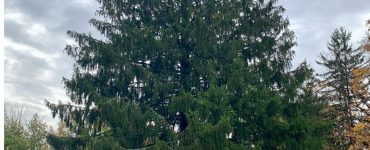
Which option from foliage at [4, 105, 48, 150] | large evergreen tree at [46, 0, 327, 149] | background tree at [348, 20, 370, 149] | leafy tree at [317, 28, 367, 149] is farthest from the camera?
foliage at [4, 105, 48, 150]

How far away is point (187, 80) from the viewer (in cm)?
1238

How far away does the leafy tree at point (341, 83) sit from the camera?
66.7 ft

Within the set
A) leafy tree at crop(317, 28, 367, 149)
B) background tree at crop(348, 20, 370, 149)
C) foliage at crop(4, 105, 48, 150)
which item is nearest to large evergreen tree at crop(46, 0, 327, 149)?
Result: background tree at crop(348, 20, 370, 149)

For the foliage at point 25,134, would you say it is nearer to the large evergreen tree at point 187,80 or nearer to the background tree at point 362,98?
the large evergreen tree at point 187,80

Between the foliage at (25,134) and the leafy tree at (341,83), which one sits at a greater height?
the leafy tree at (341,83)

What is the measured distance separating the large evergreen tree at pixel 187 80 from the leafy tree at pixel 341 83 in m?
7.94

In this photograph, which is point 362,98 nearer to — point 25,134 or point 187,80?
point 187,80

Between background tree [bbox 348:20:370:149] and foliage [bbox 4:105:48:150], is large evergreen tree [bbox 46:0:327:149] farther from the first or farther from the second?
foliage [bbox 4:105:48:150]

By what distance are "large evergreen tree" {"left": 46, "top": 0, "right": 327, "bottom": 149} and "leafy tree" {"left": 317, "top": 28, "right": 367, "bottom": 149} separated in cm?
794

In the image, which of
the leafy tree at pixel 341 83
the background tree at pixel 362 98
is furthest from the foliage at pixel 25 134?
the leafy tree at pixel 341 83

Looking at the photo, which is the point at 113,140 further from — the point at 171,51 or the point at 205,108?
the point at 171,51

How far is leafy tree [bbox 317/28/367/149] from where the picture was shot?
20.3m

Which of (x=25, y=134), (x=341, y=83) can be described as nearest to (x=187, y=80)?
(x=341, y=83)

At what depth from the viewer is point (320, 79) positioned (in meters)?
24.0
